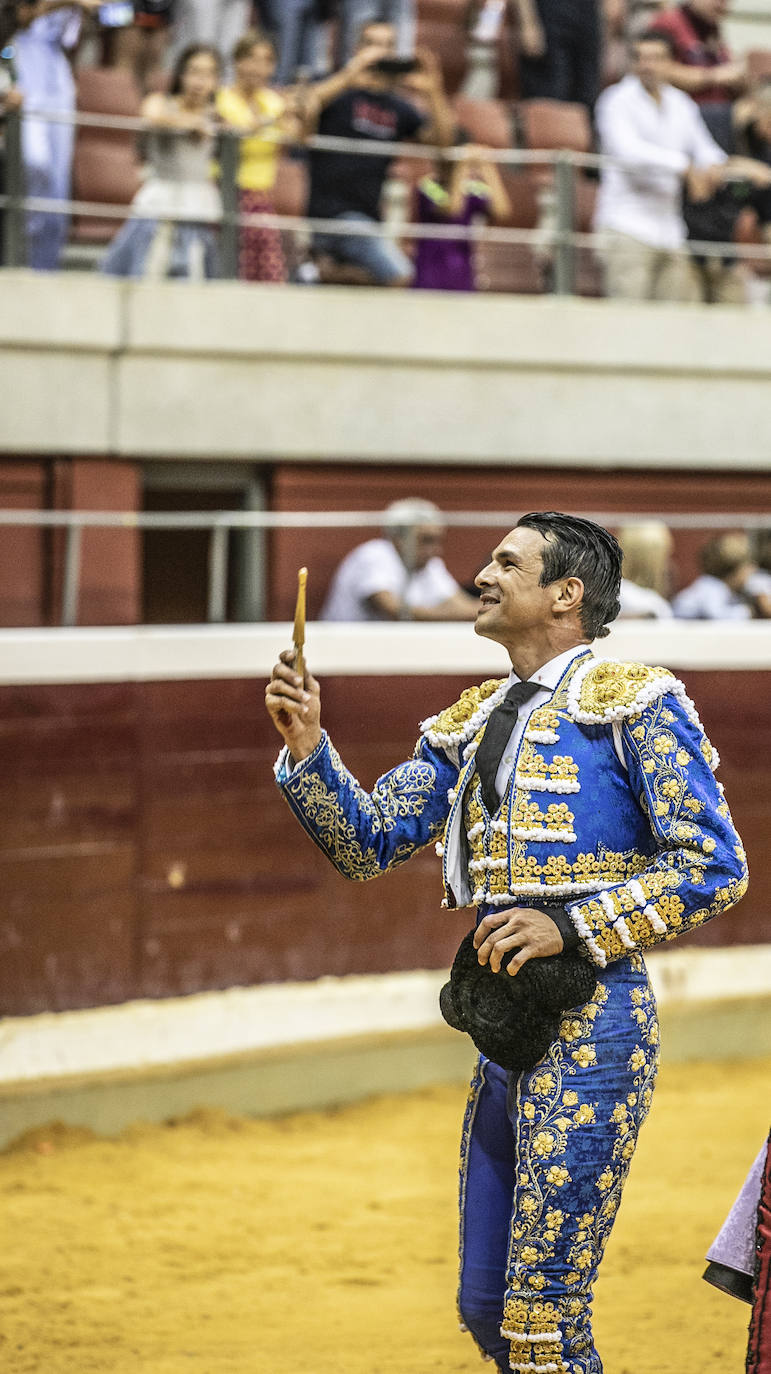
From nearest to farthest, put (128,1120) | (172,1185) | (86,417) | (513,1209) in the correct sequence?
(513,1209)
(172,1185)
(128,1120)
(86,417)

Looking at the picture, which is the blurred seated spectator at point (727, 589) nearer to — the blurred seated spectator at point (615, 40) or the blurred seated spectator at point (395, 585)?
the blurred seated spectator at point (395, 585)

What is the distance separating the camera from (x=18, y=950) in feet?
18.4

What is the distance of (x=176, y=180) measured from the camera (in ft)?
21.5

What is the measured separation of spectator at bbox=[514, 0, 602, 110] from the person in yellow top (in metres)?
1.82

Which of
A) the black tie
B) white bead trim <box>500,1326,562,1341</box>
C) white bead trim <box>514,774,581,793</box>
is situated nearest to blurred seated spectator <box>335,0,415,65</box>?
the black tie

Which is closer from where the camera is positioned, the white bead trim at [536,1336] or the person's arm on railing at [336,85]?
the white bead trim at [536,1336]

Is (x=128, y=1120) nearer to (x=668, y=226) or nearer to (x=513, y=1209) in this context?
(x=513, y=1209)

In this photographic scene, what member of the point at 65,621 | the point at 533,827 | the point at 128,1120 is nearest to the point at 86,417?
the point at 65,621

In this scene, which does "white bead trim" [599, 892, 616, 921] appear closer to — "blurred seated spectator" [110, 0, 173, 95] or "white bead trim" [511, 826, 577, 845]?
"white bead trim" [511, 826, 577, 845]

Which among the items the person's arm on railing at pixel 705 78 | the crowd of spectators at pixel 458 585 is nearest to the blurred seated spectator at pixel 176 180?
the crowd of spectators at pixel 458 585

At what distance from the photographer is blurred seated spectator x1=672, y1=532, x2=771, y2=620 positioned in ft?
21.9

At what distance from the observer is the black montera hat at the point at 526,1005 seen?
2664 mm

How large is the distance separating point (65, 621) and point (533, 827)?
3455mm

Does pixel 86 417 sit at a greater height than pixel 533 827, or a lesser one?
greater
